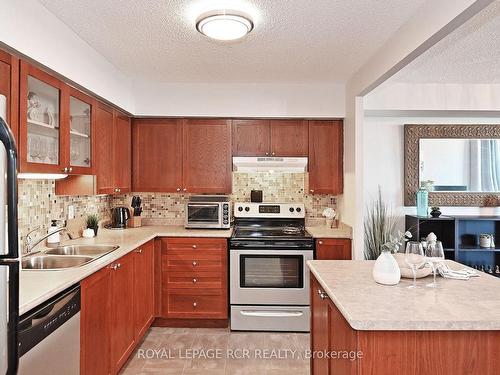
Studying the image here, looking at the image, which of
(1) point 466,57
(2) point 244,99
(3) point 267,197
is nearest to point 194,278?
(3) point 267,197

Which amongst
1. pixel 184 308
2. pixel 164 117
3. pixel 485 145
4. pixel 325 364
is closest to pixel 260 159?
pixel 164 117

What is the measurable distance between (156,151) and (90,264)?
189cm

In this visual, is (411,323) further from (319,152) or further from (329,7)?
(319,152)

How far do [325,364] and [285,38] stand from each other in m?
2.03

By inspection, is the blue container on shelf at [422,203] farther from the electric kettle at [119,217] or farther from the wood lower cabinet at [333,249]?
the electric kettle at [119,217]

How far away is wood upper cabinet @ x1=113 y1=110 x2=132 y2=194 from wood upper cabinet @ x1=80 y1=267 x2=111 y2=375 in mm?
1360

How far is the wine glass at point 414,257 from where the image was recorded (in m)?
1.78

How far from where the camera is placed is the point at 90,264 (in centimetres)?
218

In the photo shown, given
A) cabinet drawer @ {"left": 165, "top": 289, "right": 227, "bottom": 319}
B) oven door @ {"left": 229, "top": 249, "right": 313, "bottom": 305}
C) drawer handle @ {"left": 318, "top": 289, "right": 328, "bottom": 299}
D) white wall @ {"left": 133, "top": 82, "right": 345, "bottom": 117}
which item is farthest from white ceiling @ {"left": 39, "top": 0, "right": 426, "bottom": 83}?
cabinet drawer @ {"left": 165, "top": 289, "right": 227, "bottom": 319}

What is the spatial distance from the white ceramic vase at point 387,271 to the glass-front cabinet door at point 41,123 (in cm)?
190

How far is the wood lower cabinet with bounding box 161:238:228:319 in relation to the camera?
352cm

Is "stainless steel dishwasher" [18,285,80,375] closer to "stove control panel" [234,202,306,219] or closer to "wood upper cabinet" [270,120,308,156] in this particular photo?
"stove control panel" [234,202,306,219]

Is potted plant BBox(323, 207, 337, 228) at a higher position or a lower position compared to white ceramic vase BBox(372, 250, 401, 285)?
higher

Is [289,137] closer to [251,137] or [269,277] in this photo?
[251,137]
